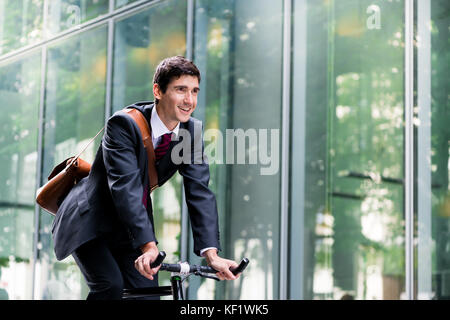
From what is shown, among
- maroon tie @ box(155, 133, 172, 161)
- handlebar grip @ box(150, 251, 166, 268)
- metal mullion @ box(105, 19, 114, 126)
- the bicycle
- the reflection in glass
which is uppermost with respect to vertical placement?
the reflection in glass

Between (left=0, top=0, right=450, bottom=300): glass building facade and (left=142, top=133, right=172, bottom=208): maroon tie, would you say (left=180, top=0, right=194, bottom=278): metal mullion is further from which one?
(left=142, top=133, right=172, bottom=208): maroon tie

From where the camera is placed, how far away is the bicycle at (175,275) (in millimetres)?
2586

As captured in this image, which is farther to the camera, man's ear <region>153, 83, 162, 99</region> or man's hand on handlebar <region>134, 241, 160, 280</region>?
man's ear <region>153, 83, 162, 99</region>

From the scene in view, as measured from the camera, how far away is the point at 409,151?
18.8ft

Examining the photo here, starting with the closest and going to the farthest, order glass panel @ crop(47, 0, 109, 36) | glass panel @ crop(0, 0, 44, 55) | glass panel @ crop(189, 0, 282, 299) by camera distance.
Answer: glass panel @ crop(189, 0, 282, 299) → glass panel @ crop(47, 0, 109, 36) → glass panel @ crop(0, 0, 44, 55)

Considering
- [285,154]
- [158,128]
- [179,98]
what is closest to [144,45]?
[285,154]

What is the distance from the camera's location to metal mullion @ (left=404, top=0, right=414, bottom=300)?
5617 millimetres

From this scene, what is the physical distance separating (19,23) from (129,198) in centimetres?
959

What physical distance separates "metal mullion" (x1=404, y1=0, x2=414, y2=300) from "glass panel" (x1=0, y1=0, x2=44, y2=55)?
6.56 metres

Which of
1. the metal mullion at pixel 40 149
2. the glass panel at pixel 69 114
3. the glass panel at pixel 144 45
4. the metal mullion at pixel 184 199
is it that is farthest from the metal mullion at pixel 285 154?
the metal mullion at pixel 40 149

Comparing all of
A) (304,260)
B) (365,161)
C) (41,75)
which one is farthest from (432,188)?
(41,75)

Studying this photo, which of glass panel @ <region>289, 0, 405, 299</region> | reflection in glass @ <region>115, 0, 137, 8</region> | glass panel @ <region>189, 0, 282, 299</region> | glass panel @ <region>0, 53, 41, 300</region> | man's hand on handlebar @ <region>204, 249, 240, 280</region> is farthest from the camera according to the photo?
glass panel @ <region>0, 53, 41, 300</region>

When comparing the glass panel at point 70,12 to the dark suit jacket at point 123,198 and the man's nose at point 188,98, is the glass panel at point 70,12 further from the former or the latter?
the man's nose at point 188,98

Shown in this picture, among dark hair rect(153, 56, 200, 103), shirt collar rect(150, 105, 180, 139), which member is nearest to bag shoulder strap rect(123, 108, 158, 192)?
shirt collar rect(150, 105, 180, 139)
